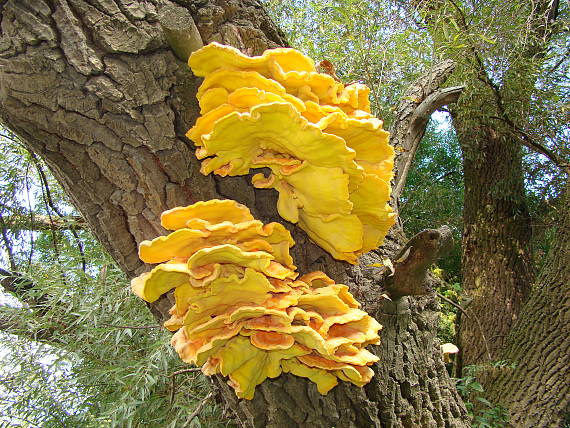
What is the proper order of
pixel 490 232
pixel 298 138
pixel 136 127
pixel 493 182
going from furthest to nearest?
pixel 493 182 → pixel 490 232 → pixel 136 127 → pixel 298 138

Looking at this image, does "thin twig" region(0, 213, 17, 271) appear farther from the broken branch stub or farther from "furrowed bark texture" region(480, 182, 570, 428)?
"furrowed bark texture" region(480, 182, 570, 428)

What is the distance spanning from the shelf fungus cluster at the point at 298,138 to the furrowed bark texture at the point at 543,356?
191cm

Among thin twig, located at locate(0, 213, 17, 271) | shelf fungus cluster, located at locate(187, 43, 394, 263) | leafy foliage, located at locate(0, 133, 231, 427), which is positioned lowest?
leafy foliage, located at locate(0, 133, 231, 427)

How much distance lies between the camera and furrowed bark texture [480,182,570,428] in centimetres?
240

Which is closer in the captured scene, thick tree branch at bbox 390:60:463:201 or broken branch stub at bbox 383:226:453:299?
broken branch stub at bbox 383:226:453:299

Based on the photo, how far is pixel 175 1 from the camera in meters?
1.22

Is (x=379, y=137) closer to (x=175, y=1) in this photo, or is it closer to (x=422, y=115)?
(x=175, y=1)

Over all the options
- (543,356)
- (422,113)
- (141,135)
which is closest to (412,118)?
(422,113)

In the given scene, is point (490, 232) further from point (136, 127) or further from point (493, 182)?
point (136, 127)

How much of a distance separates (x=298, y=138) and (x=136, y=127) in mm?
495

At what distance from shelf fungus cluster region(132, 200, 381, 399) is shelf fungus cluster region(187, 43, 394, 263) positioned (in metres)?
0.15

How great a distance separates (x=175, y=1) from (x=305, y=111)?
1.74ft

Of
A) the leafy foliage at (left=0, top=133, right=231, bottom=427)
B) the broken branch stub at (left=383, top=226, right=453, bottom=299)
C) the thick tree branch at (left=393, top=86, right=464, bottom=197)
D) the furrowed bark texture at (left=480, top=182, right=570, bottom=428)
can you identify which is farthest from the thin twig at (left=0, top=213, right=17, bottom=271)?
the furrowed bark texture at (left=480, top=182, right=570, bottom=428)

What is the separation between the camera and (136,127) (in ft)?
3.90
